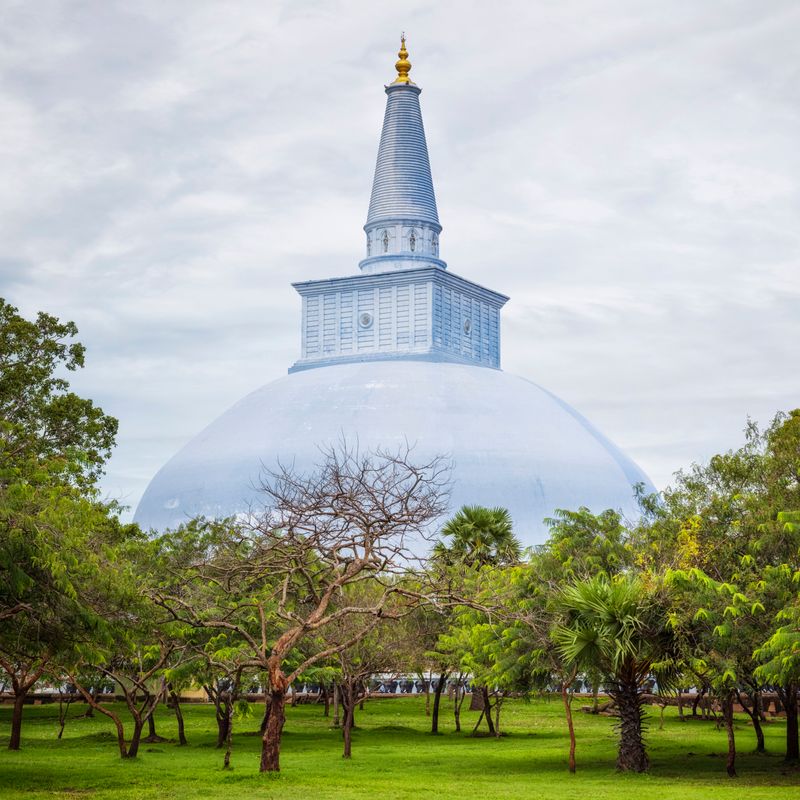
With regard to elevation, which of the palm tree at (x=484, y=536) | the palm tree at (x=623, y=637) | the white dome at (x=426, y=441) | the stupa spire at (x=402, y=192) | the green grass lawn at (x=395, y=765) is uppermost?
the stupa spire at (x=402, y=192)

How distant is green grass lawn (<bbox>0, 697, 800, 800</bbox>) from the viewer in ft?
75.5

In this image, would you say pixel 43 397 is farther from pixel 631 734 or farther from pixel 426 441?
pixel 426 441

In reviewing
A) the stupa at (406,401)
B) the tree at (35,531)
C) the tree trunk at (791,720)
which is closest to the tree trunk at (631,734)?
the tree trunk at (791,720)

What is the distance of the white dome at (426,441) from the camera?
6150 cm

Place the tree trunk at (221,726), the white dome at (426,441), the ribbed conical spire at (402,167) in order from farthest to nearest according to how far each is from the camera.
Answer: the ribbed conical spire at (402,167) → the white dome at (426,441) → the tree trunk at (221,726)

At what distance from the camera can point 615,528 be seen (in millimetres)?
30938

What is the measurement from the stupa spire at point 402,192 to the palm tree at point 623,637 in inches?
1805

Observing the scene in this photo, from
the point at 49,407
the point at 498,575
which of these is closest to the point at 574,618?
the point at 498,575

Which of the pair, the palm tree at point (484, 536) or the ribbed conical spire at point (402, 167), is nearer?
the palm tree at point (484, 536)

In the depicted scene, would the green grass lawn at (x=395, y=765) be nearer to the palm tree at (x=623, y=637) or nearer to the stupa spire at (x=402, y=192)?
the palm tree at (x=623, y=637)

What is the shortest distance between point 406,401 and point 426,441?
3.31 metres

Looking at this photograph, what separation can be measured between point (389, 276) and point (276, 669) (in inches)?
1929

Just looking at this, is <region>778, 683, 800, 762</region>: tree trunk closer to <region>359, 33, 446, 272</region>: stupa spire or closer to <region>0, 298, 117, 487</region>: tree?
<region>0, 298, 117, 487</region>: tree

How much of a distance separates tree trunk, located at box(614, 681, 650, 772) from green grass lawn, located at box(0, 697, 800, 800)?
457 mm
